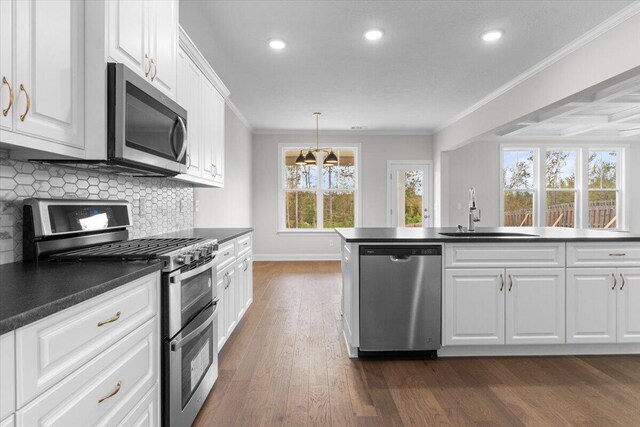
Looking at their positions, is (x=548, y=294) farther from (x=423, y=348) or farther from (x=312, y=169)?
(x=312, y=169)

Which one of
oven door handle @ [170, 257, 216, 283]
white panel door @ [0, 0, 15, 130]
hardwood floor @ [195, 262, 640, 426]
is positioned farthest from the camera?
hardwood floor @ [195, 262, 640, 426]

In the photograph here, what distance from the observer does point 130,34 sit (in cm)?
180

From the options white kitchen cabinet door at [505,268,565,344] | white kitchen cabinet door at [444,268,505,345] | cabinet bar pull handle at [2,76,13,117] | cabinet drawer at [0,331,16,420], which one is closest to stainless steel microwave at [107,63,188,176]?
cabinet bar pull handle at [2,76,13,117]

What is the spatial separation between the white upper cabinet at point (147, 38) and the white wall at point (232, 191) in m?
1.99

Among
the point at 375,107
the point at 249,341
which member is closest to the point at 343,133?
the point at 375,107

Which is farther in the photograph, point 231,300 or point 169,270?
point 231,300

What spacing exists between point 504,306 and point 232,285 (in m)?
2.08

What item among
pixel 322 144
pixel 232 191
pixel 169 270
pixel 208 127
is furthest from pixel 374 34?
pixel 322 144

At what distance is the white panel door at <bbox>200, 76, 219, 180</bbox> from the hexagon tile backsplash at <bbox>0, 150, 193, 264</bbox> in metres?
0.31

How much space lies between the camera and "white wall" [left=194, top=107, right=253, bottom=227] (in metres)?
4.53

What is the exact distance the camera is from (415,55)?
13.2 ft

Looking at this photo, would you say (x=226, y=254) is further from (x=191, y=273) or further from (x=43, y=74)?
(x=43, y=74)

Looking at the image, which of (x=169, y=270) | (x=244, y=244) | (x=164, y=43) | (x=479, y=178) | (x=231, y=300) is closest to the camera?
(x=169, y=270)

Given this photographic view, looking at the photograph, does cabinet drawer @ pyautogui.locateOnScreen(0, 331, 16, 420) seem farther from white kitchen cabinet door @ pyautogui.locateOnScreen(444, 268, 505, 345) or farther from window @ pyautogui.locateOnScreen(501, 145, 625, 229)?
window @ pyautogui.locateOnScreen(501, 145, 625, 229)
